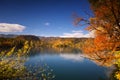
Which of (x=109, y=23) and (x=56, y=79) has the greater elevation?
(x=109, y=23)

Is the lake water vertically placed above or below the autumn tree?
below

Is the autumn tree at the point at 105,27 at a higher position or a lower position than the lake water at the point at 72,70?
higher

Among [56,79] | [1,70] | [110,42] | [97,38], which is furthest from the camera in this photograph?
[56,79]

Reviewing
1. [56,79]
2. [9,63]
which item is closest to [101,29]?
[9,63]

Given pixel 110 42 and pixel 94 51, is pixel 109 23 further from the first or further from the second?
pixel 94 51

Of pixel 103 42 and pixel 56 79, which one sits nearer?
pixel 103 42

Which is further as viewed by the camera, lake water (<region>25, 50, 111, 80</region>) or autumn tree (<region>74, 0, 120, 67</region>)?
lake water (<region>25, 50, 111, 80</region>)

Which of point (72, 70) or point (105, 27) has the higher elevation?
point (105, 27)

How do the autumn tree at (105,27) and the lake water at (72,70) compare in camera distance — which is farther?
the lake water at (72,70)

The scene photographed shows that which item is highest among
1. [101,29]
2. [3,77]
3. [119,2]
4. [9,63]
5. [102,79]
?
[119,2]

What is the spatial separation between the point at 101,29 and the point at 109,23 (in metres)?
0.59

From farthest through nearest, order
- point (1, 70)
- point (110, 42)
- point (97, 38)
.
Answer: point (97, 38)
point (110, 42)
point (1, 70)

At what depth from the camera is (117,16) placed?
405 inches

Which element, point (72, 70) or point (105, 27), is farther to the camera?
point (72, 70)
